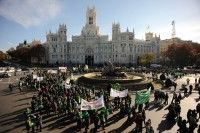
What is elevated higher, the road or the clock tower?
the clock tower

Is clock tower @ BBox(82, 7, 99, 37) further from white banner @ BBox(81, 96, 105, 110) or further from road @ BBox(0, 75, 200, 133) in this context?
white banner @ BBox(81, 96, 105, 110)

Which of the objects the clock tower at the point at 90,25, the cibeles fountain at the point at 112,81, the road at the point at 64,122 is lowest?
the road at the point at 64,122

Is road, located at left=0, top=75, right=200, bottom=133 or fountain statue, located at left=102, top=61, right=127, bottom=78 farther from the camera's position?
fountain statue, located at left=102, top=61, right=127, bottom=78

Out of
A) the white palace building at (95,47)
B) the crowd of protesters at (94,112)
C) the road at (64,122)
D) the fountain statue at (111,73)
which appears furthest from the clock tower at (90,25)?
the road at (64,122)

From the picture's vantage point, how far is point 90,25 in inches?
4488

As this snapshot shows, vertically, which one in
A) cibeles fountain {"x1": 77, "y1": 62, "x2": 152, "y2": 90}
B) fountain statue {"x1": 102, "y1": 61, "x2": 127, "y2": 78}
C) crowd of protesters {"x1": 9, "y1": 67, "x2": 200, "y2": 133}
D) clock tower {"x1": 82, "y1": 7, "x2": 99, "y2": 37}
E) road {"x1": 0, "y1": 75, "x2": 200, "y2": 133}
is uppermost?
clock tower {"x1": 82, "y1": 7, "x2": 99, "y2": 37}

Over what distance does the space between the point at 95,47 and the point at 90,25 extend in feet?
33.8

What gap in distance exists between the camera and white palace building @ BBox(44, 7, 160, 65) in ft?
355

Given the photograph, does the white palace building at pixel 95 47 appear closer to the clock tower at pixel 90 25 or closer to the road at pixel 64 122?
the clock tower at pixel 90 25

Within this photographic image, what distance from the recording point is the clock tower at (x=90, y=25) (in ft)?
369

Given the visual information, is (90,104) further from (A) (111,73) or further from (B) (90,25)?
(B) (90,25)

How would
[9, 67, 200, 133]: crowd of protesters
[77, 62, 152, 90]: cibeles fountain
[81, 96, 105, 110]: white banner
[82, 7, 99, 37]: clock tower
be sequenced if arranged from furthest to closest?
[82, 7, 99, 37]: clock tower, [77, 62, 152, 90]: cibeles fountain, [81, 96, 105, 110]: white banner, [9, 67, 200, 133]: crowd of protesters

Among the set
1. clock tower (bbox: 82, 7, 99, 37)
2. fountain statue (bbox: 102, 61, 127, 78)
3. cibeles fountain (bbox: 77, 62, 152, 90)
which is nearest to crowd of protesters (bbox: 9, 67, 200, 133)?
cibeles fountain (bbox: 77, 62, 152, 90)

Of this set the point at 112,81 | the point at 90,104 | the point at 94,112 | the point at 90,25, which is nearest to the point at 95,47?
the point at 90,25
